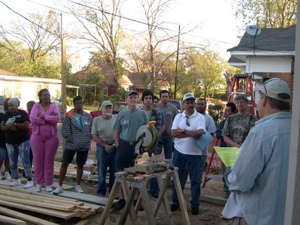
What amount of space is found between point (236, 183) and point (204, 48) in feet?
110

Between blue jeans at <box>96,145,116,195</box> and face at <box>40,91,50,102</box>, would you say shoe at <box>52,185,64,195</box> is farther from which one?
face at <box>40,91,50,102</box>

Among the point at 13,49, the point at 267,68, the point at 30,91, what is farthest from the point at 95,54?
the point at 267,68

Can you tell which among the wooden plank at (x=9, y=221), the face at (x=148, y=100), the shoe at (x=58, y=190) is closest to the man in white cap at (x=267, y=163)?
the wooden plank at (x=9, y=221)

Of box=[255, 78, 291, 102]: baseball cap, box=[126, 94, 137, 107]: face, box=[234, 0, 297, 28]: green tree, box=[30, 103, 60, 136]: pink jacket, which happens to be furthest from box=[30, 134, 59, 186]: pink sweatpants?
box=[234, 0, 297, 28]: green tree

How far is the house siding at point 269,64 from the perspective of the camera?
10.9 meters

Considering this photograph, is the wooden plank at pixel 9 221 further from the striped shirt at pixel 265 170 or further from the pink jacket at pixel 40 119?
the striped shirt at pixel 265 170

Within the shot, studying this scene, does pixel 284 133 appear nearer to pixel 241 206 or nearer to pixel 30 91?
pixel 241 206

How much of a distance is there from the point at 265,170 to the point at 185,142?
3.10m

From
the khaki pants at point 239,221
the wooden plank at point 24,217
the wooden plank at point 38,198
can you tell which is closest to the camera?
the khaki pants at point 239,221

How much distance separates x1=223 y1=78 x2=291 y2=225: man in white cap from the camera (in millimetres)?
2254

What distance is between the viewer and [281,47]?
1103 centimetres

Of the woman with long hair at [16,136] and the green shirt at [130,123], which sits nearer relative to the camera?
the green shirt at [130,123]

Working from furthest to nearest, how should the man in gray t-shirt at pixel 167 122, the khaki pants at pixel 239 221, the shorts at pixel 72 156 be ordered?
the man in gray t-shirt at pixel 167 122 → the shorts at pixel 72 156 → the khaki pants at pixel 239 221

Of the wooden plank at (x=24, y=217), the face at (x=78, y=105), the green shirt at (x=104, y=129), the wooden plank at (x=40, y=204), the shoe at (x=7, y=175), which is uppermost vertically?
the face at (x=78, y=105)
